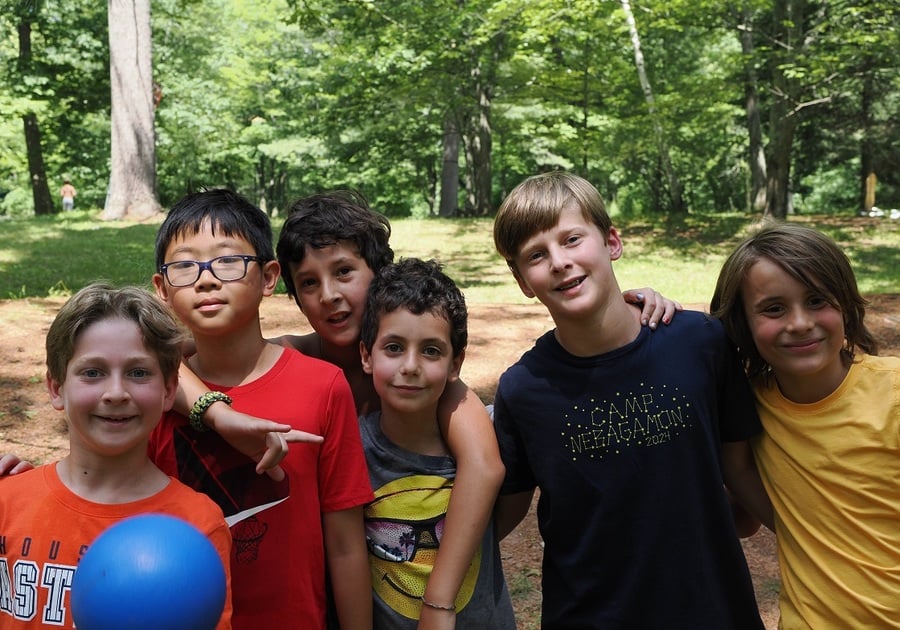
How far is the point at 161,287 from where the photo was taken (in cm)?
256

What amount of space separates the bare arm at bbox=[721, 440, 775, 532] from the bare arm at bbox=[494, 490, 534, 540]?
2.11 feet

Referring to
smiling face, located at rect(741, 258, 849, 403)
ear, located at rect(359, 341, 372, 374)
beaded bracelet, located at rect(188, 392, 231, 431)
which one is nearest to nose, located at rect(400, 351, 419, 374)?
ear, located at rect(359, 341, 372, 374)

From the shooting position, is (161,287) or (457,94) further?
(457,94)

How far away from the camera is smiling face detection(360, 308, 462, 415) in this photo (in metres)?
2.44

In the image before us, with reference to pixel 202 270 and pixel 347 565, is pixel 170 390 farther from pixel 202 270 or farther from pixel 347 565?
pixel 347 565

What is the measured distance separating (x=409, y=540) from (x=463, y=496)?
0.23 metres

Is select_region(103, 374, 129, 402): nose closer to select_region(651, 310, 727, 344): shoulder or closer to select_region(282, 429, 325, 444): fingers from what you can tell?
select_region(282, 429, 325, 444): fingers

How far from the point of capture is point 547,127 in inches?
1080

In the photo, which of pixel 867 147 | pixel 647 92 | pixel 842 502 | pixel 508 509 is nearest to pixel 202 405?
pixel 508 509

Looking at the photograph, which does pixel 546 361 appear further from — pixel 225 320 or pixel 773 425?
pixel 225 320

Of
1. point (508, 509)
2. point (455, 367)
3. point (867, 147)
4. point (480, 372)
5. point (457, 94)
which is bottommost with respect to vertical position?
point (480, 372)

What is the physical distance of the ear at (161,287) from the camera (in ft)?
8.27

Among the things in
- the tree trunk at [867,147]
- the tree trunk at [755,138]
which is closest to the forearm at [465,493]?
the tree trunk at [755,138]

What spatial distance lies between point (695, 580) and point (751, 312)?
836mm
